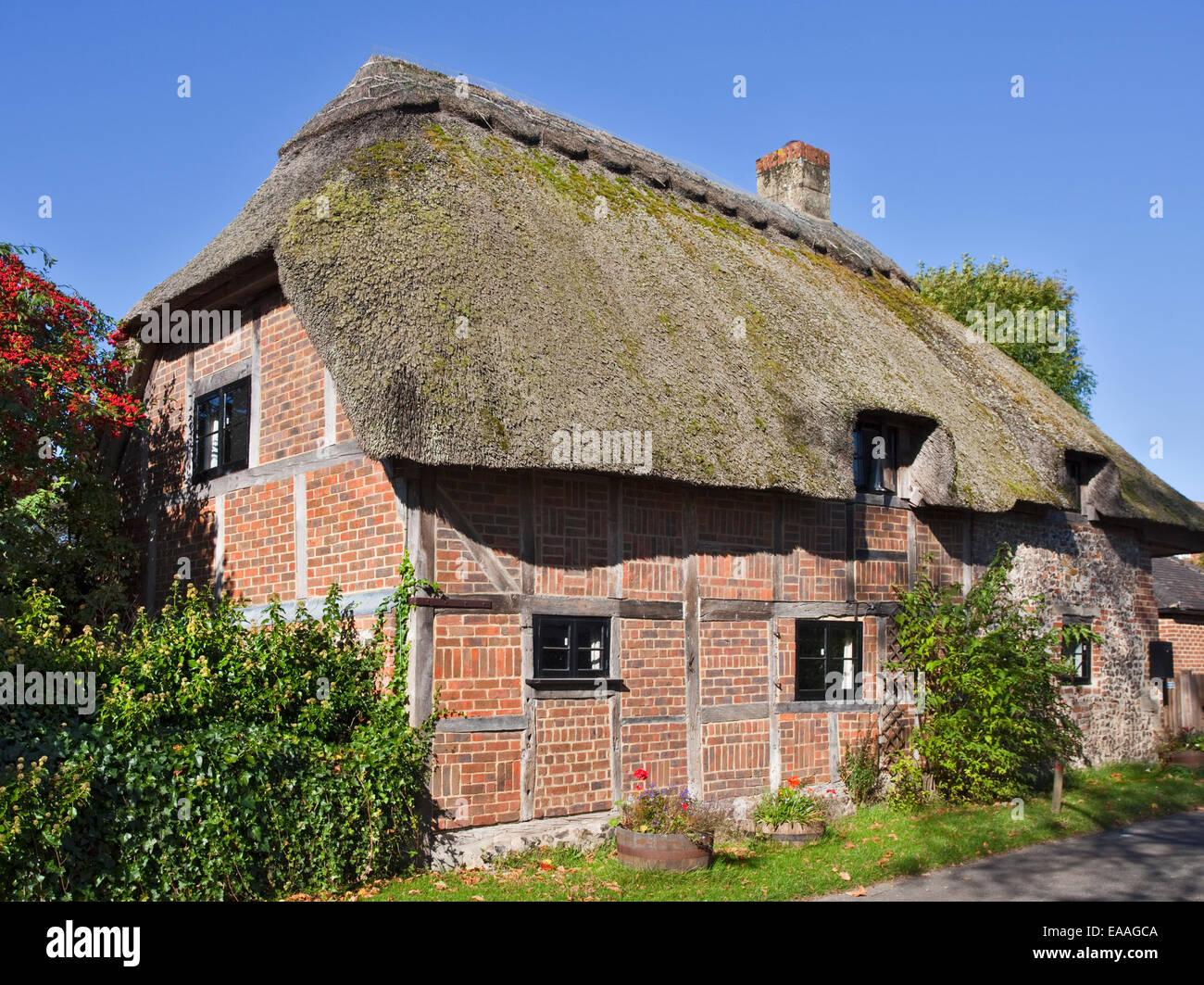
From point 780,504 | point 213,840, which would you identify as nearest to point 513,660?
point 213,840

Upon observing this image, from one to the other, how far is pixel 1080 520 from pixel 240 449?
10450 mm

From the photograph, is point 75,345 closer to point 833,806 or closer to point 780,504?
point 780,504

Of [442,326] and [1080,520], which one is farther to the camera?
[1080,520]

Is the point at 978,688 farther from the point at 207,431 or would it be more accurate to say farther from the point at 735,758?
the point at 207,431

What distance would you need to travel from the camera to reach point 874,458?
458 inches

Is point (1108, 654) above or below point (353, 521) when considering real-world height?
below

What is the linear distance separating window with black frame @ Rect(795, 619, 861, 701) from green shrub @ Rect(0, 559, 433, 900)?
421 cm

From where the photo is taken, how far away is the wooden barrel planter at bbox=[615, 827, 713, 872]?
7.91 metres

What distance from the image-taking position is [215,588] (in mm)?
10273

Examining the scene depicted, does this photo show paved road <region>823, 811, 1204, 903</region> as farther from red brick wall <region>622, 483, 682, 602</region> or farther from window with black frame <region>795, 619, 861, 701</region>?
red brick wall <region>622, 483, 682, 602</region>

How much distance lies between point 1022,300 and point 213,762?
987 inches

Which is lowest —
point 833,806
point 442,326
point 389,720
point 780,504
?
point 833,806

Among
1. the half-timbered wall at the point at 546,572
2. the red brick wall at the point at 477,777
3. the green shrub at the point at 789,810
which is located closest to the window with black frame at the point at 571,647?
the half-timbered wall at the point at 546,572

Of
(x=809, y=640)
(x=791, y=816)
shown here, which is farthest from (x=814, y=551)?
(x=791, y=816)
